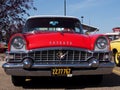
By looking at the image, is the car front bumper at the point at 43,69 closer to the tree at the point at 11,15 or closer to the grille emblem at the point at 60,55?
the grille emblem at the point at 60,55

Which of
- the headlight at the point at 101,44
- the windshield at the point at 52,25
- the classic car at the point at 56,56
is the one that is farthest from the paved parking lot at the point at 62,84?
the windshield at the point at 52,25

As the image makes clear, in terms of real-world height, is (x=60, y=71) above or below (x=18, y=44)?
below

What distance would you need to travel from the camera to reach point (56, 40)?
8.50m

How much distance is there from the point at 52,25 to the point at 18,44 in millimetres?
1840

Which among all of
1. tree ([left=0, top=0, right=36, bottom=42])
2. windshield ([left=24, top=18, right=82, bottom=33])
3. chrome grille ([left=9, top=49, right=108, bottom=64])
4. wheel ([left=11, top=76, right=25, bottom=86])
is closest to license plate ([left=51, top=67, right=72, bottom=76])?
chrome grille ([left=9, top=49, right=108, bottom=64])

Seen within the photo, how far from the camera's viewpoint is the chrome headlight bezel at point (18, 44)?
8406mm

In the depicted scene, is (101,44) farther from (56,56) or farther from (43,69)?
(43,69)

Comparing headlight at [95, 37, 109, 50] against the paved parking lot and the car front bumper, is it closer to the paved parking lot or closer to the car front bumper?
the car front bumper

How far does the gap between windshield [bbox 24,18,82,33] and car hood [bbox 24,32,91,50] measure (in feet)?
3.59

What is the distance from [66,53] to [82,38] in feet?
2.06

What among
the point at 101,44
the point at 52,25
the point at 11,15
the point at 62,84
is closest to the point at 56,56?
the point at 101,44

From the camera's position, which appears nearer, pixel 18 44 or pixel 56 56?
pixel 56 56

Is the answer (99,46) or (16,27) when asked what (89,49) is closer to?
(99,46)

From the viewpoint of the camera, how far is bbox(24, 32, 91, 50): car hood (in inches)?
330
